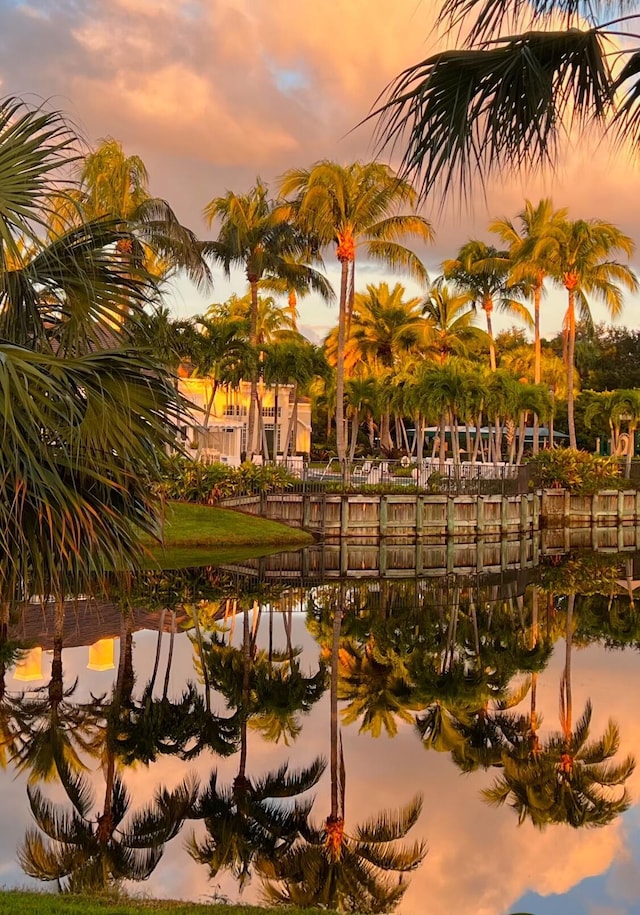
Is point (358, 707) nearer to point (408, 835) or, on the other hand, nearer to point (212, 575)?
point (408, 835)

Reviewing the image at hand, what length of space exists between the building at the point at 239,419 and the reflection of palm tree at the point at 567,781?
24607 mm

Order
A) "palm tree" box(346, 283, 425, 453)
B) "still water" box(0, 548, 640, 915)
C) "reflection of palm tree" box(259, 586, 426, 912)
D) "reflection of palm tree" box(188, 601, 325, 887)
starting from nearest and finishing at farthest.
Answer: "reflection of palm tree" box(259, 586, 426, 912)
"still water" box(0, 548, 640, 915)
"reflection of palm tree" box(188, 601, 325, 887)
"palm tree" box(346, 283, 425, 453)

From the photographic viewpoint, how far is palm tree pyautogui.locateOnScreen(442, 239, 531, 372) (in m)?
53.9

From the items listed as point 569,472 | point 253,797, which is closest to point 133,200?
point 569,472

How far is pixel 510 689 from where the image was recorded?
16.8 metres

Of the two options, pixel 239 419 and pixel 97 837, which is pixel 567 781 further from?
pixel 239 419

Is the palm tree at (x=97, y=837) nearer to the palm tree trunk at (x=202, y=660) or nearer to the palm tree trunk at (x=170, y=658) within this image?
the palm tree trunk at (x=202, y=660)

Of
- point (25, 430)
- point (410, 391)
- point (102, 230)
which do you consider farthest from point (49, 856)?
point (410, 391)

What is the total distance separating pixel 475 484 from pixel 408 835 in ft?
89.0

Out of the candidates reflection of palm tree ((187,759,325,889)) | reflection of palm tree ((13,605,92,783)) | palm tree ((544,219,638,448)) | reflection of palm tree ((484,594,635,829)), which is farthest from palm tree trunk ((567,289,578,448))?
reflection of palm tree ((187,759,325,889))

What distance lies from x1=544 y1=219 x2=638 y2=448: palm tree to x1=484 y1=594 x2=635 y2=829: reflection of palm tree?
3188 cm

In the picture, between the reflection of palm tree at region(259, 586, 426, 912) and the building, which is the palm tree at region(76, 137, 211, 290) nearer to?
the building

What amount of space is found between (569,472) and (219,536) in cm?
1772

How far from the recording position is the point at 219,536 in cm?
3050
